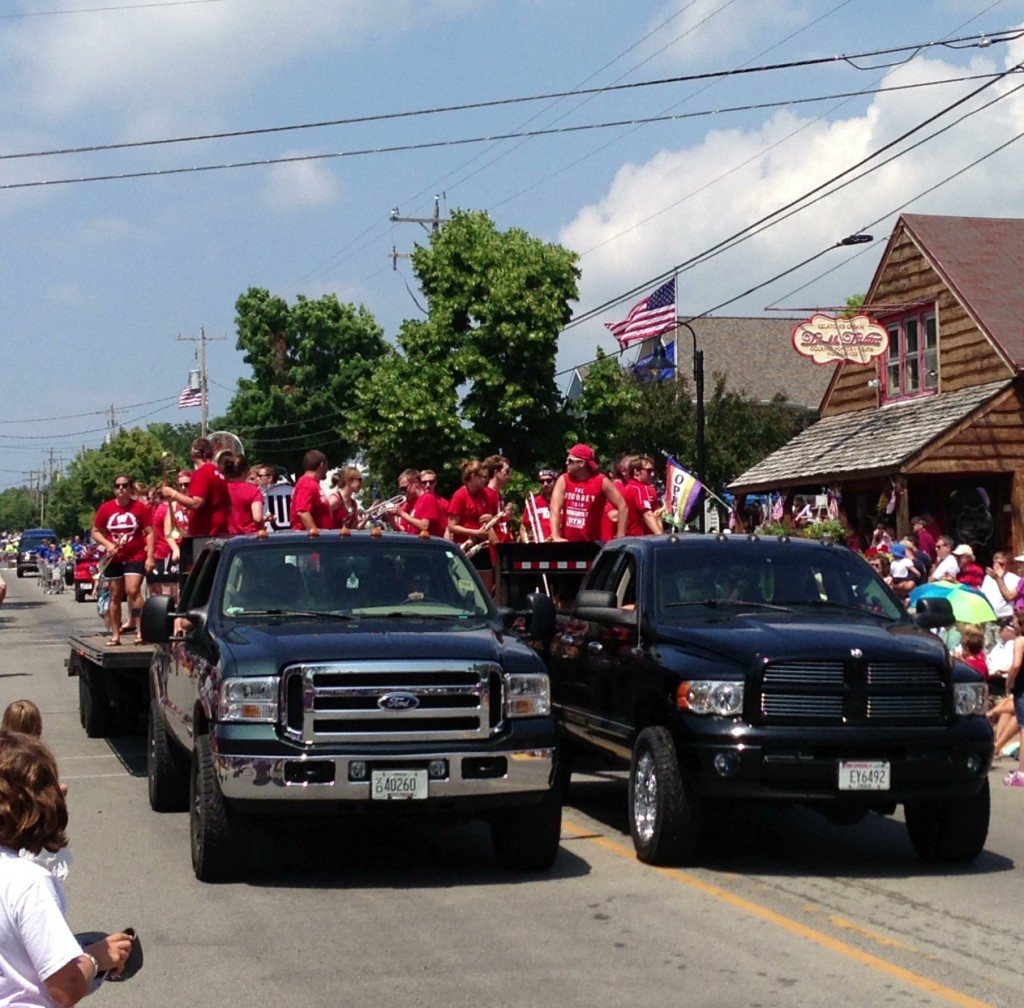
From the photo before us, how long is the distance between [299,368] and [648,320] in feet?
134

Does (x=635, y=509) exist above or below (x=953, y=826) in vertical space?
above

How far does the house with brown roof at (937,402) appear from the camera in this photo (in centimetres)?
2888

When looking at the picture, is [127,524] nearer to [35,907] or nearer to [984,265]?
[35,907]

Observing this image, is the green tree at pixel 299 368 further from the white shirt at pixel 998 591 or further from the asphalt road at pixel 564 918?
the asphalt road at pixel 564 918

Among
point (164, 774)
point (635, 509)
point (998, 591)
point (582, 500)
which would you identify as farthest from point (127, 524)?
point (998, 591)

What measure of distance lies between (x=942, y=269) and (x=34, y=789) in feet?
95.0

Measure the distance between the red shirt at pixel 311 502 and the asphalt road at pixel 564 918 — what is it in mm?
4021

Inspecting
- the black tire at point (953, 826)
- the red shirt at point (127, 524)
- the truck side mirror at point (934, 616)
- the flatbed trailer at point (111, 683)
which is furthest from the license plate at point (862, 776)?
the red shirt at point (127, 524)

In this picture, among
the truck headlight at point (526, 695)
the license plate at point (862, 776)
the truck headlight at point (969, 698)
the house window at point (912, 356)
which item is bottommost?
the license plate at point (862, 776)

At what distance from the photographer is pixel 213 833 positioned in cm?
927

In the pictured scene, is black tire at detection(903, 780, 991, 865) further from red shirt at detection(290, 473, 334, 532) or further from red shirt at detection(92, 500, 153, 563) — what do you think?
red shirt at detection(92, 500, 153, 563)

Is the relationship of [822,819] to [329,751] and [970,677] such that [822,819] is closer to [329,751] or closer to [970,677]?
[970,677]

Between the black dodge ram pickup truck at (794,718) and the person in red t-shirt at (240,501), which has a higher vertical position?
the person in red t-shirt at (240,501)

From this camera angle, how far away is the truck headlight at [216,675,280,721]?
9141 millimetres
